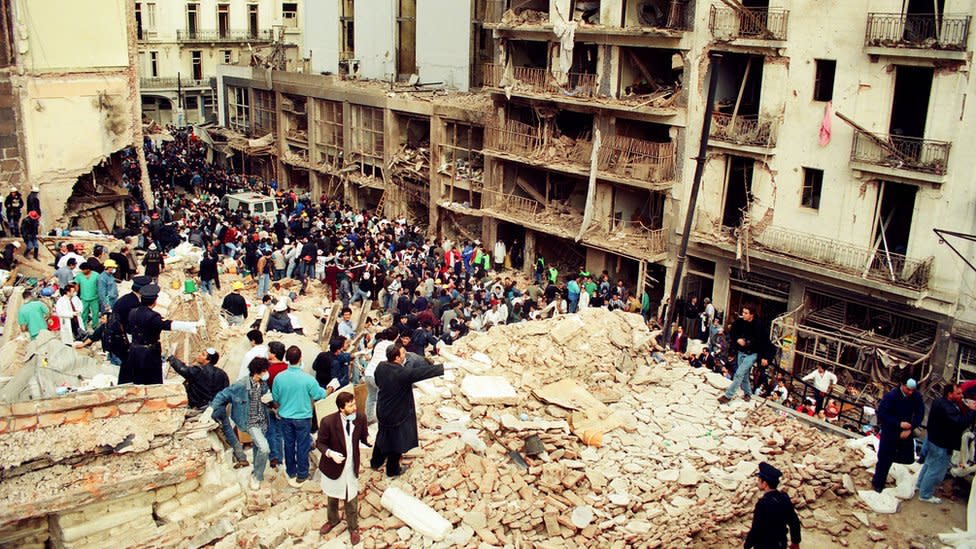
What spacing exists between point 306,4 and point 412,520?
41455 millimetres

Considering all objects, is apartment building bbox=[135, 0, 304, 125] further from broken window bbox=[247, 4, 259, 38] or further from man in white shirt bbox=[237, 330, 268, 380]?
man in white shirt bbox=[237, 330, 268, 380]

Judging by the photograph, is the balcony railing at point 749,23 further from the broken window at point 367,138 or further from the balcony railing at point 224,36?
the balcony railing at point 224,36

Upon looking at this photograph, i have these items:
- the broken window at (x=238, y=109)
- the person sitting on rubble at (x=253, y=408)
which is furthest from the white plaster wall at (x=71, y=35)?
the person sitting on rubble at (x=253, y=408)

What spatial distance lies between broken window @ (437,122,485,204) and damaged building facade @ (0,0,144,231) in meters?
11.6

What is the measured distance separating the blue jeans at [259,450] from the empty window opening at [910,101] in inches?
717

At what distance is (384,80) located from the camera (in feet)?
143

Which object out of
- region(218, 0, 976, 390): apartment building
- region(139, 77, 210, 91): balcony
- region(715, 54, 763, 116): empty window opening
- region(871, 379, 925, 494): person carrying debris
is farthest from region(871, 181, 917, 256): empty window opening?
region(139, 77, 210, 91): balcony

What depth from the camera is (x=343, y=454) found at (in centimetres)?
1056

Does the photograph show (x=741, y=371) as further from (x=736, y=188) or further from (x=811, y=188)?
(x=736, y=188)

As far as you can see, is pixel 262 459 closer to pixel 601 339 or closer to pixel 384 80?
pixel 601 339

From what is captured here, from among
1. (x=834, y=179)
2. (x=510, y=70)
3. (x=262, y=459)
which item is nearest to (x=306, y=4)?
(x=510, y=70)

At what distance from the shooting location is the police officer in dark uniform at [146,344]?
13.1m

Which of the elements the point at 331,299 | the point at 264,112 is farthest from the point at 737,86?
the point at 264,112

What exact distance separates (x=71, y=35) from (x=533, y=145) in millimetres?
15298
